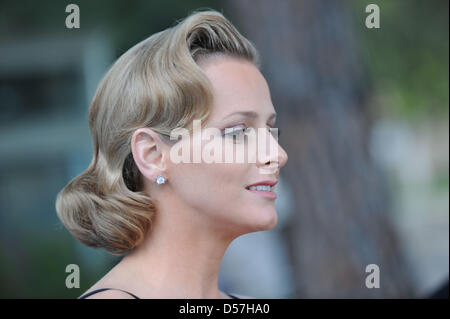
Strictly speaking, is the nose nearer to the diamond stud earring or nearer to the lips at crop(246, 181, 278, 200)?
the lips at crop(246, 181, 278, 200)

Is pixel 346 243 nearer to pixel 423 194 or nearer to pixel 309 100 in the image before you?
pixel 309 100

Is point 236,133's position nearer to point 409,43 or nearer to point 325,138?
point 325,138

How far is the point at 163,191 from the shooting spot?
6.90ft

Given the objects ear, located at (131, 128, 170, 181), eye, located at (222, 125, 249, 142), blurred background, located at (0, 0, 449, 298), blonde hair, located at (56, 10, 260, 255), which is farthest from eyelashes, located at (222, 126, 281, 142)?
blurred background, located at (0, 0, 449, 298)

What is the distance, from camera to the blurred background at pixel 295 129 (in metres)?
4.05

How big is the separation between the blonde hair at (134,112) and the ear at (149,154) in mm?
48

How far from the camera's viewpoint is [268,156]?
2023 millimetres

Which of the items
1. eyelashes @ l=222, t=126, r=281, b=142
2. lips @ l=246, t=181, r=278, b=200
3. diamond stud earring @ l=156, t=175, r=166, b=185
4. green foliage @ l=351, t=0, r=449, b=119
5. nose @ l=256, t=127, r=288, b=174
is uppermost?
green foliage @ l=351, t=0, r=449, b=119

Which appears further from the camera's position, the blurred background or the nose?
the blurred background

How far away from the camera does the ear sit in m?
2.03

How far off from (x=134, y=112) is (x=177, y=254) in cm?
61

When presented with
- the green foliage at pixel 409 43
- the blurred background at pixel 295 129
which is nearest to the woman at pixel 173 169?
the blurred background at pixel 295 129
